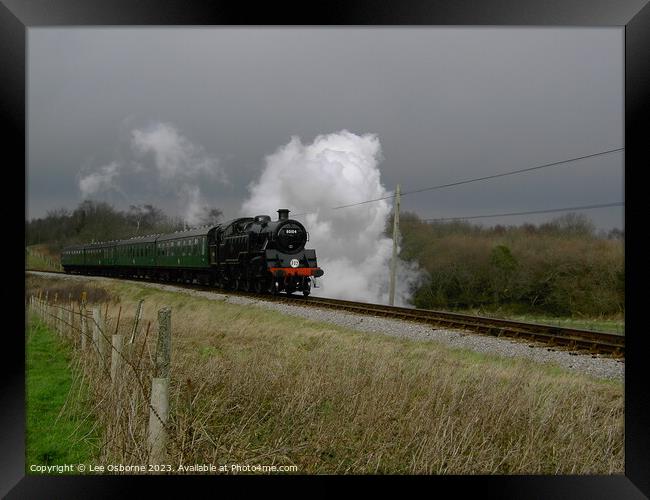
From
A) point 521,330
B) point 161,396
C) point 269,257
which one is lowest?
point 521,330

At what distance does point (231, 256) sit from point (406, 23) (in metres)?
17.1

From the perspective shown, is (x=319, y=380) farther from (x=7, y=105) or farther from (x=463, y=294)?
(x=463, y=294)

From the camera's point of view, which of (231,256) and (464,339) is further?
(231,256)

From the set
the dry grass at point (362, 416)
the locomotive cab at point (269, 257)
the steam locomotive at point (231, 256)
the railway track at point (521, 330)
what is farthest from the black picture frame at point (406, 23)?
the locomotive cab at point (269, 257)

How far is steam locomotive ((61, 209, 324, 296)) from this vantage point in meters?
18.4

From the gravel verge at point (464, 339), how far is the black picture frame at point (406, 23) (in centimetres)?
393

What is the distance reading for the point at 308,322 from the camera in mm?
11844

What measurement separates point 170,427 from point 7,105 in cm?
280

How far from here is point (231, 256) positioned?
20.5 m

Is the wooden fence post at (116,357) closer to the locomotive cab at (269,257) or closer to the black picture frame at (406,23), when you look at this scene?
the black picture frame at (406,23)

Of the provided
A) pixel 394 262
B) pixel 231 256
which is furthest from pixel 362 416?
pixel 231 256

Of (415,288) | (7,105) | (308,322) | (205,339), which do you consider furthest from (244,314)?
(7,105)

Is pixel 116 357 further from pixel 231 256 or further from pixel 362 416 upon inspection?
pixel 231 256

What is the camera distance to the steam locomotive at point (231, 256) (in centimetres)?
1844
